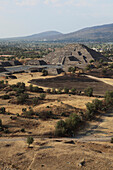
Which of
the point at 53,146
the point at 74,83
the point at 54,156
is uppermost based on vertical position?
the point at 74,83

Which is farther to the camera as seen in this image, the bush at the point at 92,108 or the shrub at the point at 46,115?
the bush at the point at 92,108

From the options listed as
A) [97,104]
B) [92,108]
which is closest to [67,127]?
[92,108]

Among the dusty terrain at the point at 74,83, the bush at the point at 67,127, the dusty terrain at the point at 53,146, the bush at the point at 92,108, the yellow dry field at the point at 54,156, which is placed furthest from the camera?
the dusty terrain at the point at 74,83

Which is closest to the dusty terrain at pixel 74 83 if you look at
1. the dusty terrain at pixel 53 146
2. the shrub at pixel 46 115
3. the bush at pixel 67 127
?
the dusty terrain at pixel 53 146

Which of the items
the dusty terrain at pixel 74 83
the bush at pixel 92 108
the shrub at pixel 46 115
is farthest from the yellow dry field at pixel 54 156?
the dusty terrain at pixel 74 83

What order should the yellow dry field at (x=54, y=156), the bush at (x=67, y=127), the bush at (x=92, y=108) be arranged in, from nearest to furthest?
the yellow dry field at (x=54, y=156), the bush at (x=67, y=127), the bush at (x=92, y=108)

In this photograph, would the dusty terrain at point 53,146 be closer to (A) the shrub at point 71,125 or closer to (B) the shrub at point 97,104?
(A) the shrub at point 71,125

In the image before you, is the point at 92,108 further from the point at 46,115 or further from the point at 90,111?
the point at 46,115

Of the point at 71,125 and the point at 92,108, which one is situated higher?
the point at 92,108

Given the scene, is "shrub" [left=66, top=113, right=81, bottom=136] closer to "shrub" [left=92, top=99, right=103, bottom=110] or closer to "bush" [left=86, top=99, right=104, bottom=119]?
"bush" [left=86, top=99, right=104, bottom=119]

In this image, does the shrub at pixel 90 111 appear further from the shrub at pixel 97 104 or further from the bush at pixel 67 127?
the bush at pixel 67 127

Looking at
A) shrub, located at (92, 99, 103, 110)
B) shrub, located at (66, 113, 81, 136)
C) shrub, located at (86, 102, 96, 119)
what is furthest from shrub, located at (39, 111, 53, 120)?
shrub, located at (92, 99, 103, 110)

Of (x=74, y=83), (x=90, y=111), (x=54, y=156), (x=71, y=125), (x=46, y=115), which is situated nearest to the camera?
(x=54, y=156)

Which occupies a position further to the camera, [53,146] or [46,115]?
[46,115]
